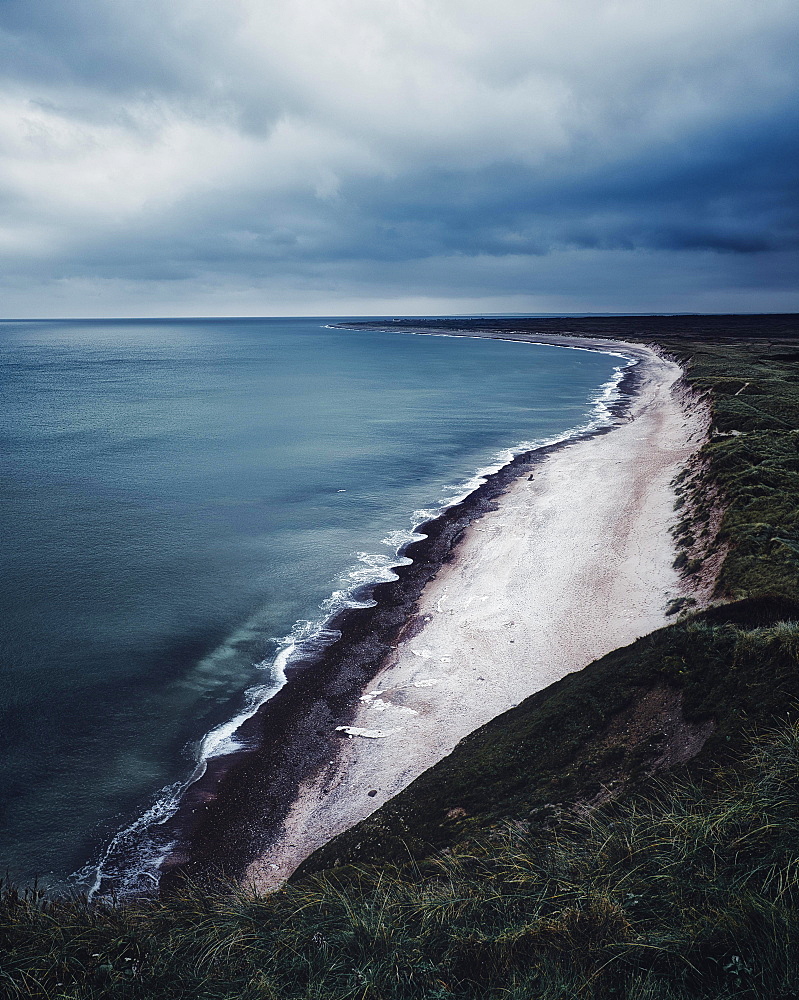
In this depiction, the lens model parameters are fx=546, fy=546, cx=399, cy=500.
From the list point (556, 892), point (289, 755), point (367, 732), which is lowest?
point (289, 755)

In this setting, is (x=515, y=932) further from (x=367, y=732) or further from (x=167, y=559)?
(x=167, y=559)

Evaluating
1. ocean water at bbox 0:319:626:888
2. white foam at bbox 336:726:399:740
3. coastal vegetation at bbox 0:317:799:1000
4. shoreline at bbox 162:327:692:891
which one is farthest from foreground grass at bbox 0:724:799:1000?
white foam at bbox 336:726:399:740

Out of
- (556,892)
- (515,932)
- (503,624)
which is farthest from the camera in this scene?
(503,624)

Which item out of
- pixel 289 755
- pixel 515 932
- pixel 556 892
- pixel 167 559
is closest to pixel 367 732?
pixel 289 755

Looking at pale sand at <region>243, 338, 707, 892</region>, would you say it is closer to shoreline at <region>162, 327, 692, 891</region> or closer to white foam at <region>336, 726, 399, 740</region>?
white foam at <region>336, 726, 399, 740</region>

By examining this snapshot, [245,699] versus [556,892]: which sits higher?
[556,892]

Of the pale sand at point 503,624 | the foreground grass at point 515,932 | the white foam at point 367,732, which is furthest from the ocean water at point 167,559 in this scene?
the foreground grass at point 515,932
